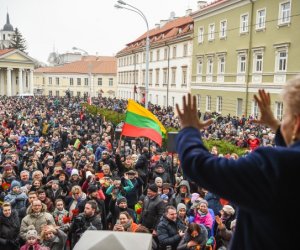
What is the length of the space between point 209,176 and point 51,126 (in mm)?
21552

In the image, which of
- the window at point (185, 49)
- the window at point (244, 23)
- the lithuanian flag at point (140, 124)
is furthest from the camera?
A: the window at point (185, 49)

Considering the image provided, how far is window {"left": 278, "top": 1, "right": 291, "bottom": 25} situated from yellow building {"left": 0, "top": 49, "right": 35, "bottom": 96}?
5844cm

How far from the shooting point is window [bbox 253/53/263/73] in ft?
91.1

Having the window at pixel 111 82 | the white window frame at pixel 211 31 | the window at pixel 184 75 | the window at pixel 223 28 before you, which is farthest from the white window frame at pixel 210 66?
the window at pixel 111 82

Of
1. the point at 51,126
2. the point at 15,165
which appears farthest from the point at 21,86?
the point at 15,165

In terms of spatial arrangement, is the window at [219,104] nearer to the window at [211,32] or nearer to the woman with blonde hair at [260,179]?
the window at [211,32]

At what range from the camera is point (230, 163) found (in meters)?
1.41

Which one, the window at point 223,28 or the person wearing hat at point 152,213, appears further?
the window at point 223,28

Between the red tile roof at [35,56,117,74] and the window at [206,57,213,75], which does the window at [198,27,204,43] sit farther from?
the red tile roof at [35,56,117,74]

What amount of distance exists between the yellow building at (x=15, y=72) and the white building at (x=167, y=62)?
2473cm

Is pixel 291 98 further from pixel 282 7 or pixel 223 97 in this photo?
pixel 223 97

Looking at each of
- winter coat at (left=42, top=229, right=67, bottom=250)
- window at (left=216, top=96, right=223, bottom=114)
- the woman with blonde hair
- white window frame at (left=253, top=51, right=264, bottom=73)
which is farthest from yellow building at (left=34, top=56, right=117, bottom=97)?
the woman with blonde hair

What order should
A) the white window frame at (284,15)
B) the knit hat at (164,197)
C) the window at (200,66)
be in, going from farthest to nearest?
the window at (200,66)
the white window frame at (284,15)
the knit hat at (164,197)

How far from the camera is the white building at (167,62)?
4127 cm
